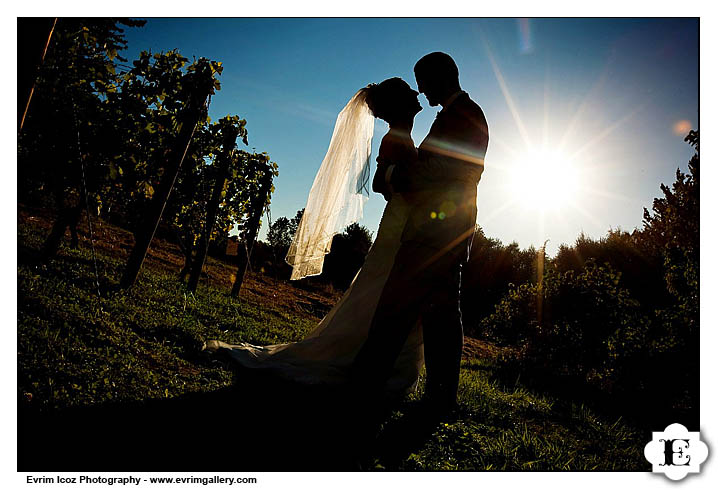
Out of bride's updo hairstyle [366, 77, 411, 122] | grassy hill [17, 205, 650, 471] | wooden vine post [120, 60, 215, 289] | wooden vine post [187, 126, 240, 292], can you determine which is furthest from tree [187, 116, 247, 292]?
bride's updo hairstyle [366, 77, 411, 122]

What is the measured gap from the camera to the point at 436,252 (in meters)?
2.33

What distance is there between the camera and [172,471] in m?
1.49

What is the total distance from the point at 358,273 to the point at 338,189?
85 cm

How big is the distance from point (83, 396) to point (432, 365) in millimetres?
2068

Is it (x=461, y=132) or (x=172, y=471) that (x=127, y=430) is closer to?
(x=172, y=471)

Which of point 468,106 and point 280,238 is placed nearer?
point 468,106

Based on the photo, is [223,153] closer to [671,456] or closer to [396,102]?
[396,102]

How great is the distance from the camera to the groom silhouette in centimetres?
228

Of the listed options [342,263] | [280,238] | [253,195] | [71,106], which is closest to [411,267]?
[71,106]

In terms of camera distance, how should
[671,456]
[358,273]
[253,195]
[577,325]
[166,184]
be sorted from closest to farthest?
[671,456]
[358,273]
[166,184]
[577,325]
[253,195]

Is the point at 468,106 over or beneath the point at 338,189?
over

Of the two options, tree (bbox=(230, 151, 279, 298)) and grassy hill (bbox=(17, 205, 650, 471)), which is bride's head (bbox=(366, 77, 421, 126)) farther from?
tree (bbox=(230, 151, 279, 298))

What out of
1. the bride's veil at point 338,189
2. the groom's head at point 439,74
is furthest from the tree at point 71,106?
the groom's head at point 439,74

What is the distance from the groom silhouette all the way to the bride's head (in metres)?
0.18
